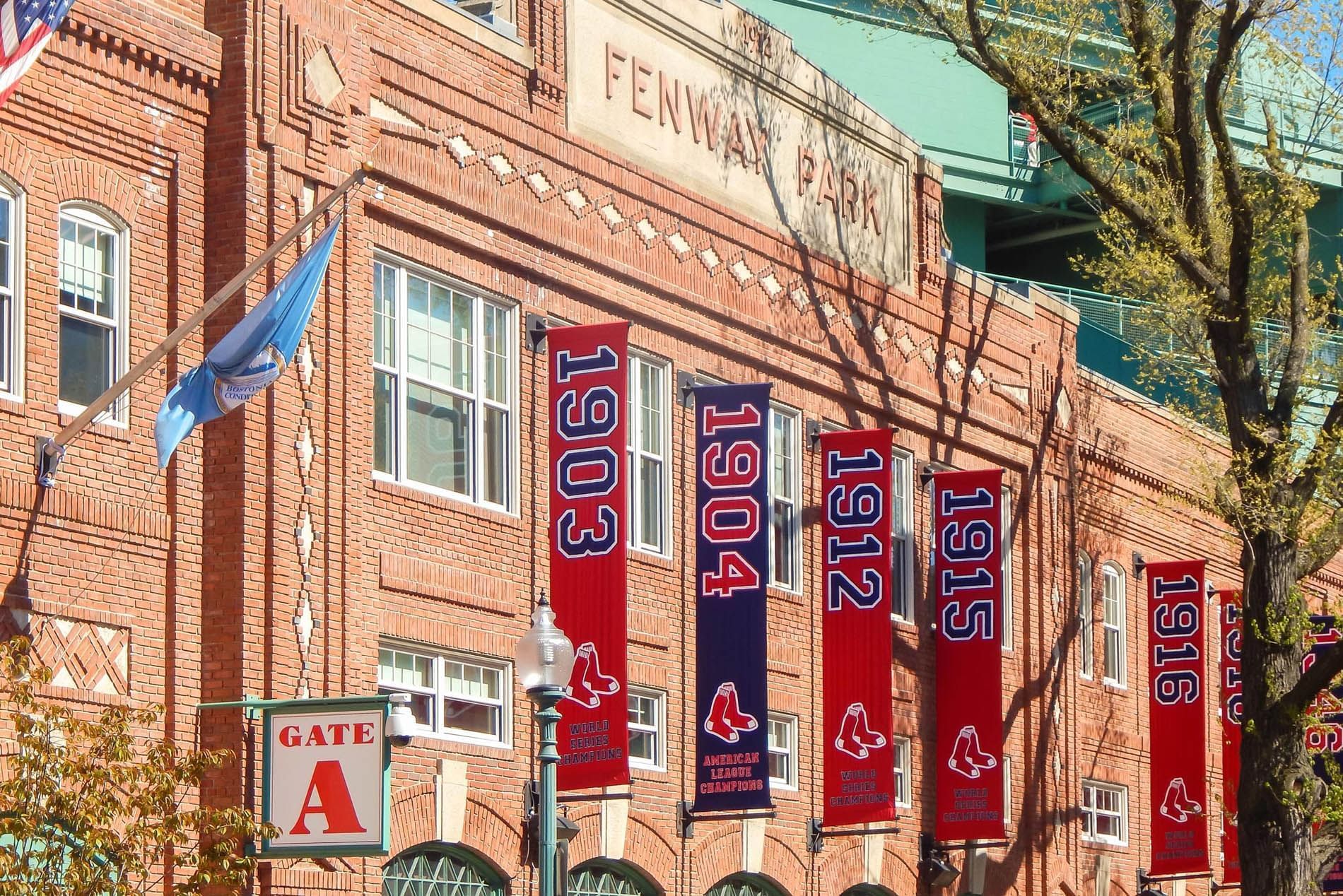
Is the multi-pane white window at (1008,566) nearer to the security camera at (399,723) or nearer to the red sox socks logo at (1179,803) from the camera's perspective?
the red sox socks logo at (1179,803)

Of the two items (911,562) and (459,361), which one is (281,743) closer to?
(459,361)

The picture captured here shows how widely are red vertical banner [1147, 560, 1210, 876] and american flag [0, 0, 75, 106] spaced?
74.8 feet

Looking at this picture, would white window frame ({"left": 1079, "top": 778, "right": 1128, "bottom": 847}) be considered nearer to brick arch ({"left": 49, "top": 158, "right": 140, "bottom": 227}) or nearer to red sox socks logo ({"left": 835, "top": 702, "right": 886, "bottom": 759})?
red sox socks logo ({"left": 835, "top": 702, "right": 886, "bottom": 759})

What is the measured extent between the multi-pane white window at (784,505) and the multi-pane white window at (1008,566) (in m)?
5.19

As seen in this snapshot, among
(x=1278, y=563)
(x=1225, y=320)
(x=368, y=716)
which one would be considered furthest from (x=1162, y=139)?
(x=368, y=716)

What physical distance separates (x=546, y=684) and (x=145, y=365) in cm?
387

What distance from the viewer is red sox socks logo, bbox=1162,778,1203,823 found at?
33.2m

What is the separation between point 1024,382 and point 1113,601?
4.52 meters

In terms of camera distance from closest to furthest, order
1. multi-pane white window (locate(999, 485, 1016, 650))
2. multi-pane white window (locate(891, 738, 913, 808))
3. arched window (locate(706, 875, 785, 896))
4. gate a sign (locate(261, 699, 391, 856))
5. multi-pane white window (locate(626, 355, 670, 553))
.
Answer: gate a sign (locate(261, 699, 391, 856)) < multi-pane white window (locate(626, 355, 670, 553)) < arched window (locate(706, 875, 785, 896)) < multi-pane white window (locate(891, 738, 913, 808)) < multi-pane white window (locate(999, 485, 1016, 650))

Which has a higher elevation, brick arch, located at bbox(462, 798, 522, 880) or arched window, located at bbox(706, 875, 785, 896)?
brick arch, located at bbox(462, 798, 522, 880)

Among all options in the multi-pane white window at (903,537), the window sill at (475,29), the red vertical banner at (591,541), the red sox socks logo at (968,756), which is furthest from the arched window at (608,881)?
the window sill at (475,29)

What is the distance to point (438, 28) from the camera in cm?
2205

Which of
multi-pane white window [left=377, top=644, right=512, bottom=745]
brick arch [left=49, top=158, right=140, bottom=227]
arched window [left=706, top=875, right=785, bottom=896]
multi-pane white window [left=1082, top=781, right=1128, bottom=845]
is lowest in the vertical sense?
arched window [left=706, top=875, right=785, bottom=896]

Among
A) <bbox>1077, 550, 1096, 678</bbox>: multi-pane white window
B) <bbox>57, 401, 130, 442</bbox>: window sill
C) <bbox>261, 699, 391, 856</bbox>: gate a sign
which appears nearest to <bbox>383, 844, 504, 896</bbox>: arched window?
<bbox>261, 699, 391, 856</bbox>: gate a sign
